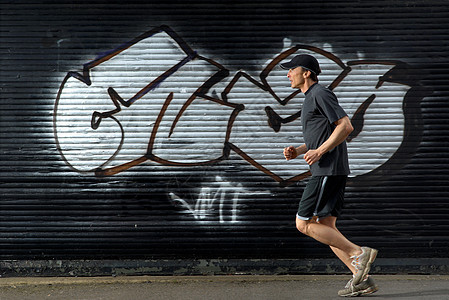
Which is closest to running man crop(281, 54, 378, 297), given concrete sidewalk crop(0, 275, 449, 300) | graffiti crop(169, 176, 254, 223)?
concrete sidewalk crop(0, 275, 449, 300)

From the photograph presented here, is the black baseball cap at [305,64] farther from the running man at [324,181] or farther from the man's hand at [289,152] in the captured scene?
the man's hand at [289,152]

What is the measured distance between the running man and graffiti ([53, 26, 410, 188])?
98 centimetres

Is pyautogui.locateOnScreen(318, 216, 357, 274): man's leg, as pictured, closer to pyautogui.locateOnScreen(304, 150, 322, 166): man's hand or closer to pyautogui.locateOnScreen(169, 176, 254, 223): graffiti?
pyautogui.locateOnScreen(304, 150, 322, 166): man's hand

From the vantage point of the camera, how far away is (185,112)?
583 centimetres

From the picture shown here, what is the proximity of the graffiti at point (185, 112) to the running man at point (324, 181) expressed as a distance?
3.21ft

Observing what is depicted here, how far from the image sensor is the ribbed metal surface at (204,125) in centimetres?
578

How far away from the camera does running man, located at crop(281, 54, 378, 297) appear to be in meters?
4.72

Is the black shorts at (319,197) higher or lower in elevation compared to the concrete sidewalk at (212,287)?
higher

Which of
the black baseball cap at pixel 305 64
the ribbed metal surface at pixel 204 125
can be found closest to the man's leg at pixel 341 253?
the ribbed metal surface at pixel 204 125

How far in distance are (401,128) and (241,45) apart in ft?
5.90

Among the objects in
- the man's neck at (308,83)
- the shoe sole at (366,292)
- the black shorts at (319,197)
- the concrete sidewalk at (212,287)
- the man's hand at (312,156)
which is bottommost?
the concrete sidewalk at (212,287)

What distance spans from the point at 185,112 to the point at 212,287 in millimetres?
1740

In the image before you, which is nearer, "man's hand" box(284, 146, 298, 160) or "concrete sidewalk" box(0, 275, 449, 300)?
"man's hand" box(284, 146, 298, 160)

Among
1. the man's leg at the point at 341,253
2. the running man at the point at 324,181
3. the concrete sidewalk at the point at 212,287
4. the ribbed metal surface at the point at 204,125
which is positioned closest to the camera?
the running man at the point at 324,181
